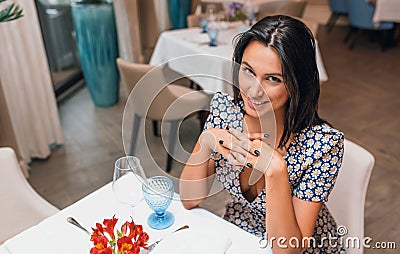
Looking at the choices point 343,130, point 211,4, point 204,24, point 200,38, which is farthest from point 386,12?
point 200,38

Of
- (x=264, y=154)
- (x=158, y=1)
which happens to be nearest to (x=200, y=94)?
(x=264, y=154)

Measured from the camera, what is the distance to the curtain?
2.50 m

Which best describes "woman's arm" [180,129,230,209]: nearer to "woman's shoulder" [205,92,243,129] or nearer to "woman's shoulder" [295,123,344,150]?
"woman's shoulder" [205,92,243,129]

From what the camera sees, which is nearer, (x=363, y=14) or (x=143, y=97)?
(x=143, y=97)

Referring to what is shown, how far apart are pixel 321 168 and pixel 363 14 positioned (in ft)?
13.8

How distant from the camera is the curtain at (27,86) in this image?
8.21 feet

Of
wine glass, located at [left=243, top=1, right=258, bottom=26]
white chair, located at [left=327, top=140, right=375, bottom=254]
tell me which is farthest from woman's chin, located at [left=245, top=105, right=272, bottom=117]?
wine glass, located at [left=243, top=1, right=258, bottom=26]

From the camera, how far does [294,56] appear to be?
105 centimetres

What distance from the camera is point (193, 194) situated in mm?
1267

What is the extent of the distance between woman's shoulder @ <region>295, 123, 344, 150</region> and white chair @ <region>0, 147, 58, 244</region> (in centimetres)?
92

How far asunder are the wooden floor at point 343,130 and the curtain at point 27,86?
171mm

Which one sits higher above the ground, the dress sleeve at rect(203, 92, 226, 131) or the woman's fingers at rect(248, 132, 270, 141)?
the woman's fingers at rect(248, 132, 270, 141)

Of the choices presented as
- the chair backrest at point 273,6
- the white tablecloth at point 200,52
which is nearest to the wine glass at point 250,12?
the white tablecloth at point 200,52

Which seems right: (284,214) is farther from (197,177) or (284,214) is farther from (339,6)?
(339,6)
